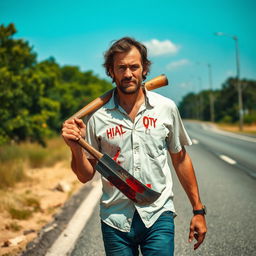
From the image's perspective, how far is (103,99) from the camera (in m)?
2.58

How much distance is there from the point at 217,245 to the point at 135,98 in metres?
2.37

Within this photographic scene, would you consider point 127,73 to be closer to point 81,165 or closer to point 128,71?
point 128,71

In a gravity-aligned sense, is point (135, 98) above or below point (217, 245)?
above

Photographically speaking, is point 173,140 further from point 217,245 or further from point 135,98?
point 217,245

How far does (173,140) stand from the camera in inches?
97.3

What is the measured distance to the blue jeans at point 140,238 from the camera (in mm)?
2234

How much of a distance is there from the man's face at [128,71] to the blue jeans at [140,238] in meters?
0.85

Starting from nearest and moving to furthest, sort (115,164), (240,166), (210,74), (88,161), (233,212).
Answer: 1. (115,164)
2. (88,161)
3. (233,212)
4. (240,166)
5. (210,74)

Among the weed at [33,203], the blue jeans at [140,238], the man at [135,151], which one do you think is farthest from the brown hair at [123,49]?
the weed at [33,203]

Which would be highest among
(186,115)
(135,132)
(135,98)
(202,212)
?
(135,98)

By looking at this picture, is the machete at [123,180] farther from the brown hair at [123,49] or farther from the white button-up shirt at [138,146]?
the brown hair at [123,49]

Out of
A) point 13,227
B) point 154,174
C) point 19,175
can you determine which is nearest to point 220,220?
point 13,227

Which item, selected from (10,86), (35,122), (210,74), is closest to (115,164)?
(10,86)

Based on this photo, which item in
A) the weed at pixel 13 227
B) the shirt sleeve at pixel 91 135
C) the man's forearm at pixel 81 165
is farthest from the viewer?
the weed at pixel 13 227
